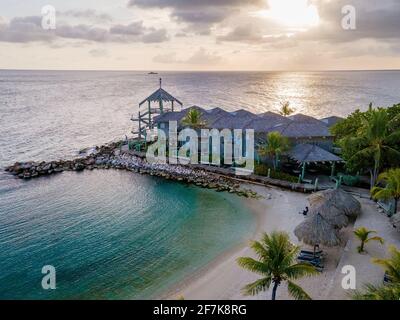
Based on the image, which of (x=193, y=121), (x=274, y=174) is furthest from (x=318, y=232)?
(x=193, y=121)
